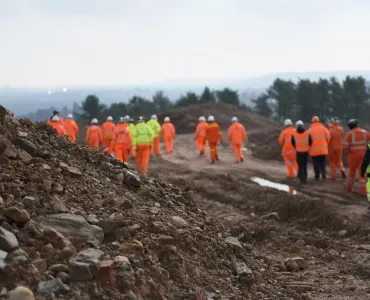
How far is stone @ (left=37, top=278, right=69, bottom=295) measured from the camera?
341 cm

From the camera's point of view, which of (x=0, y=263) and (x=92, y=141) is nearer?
(x=0, y=263)

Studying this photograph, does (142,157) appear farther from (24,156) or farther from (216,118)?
(216,118)

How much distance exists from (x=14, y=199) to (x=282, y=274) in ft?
11.1

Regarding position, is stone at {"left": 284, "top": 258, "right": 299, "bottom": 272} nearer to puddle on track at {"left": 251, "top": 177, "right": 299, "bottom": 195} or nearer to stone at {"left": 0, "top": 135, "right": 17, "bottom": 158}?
stone at {"left": 0, "top": 135, "right": 17, "bottom": 158}

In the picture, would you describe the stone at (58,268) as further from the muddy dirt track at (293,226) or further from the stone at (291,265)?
the stone at (291,265)

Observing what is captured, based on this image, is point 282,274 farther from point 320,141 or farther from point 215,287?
point 320,141

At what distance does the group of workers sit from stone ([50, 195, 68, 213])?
9120 millimetres

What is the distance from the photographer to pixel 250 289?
4.89m

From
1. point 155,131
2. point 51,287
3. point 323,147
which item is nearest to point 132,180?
point 51,287

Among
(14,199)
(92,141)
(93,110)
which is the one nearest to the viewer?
(14,199)

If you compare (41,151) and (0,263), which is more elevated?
(41,151)

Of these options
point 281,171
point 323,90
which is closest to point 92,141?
point 281,171

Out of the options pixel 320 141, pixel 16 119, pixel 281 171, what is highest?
pixel 16 119

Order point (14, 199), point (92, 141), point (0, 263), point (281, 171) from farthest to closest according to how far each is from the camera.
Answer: point (92, 141) < point (281, 171) < point (14, 199) < point (0, 263)
